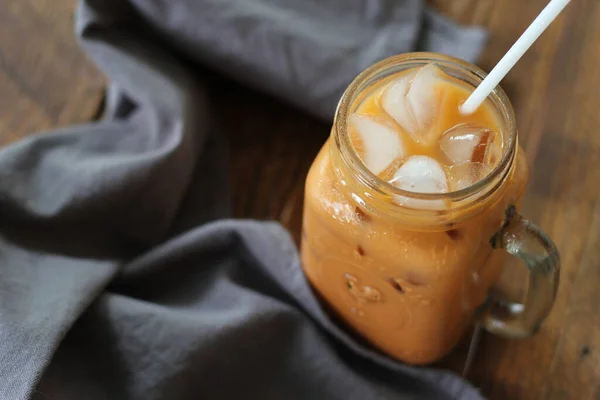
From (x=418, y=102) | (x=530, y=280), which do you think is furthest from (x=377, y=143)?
(x=530, y=280)

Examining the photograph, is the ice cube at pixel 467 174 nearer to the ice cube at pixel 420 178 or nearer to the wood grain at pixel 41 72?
the ice cube at pixel 420 178

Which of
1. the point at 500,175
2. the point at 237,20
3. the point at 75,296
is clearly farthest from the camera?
the point at 237,20

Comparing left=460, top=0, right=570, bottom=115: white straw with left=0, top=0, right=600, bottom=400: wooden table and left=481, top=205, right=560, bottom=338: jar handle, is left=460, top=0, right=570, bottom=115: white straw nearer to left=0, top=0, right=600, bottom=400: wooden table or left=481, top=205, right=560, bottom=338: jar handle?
left=481, top=205, right=560, bottom=338: jar handle

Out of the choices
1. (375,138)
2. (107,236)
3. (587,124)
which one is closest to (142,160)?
(107,236)

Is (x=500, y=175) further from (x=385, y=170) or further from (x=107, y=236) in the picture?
(x=107, y=236)

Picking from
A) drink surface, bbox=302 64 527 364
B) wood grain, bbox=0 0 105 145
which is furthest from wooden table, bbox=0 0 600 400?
drink surface, bbox=302 64 527 364
